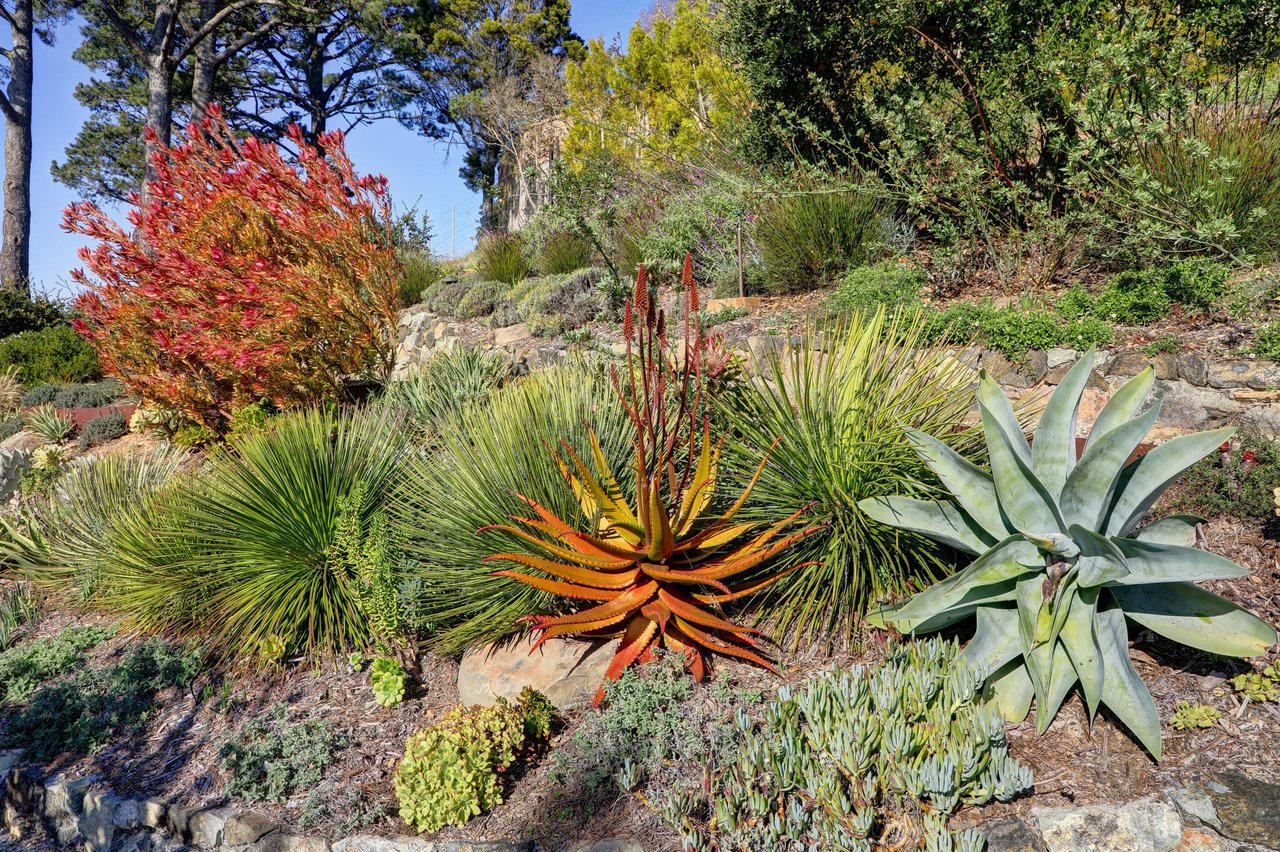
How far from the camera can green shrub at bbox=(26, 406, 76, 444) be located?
968cm

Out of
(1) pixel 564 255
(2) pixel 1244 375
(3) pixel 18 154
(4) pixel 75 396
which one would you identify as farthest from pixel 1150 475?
(3) pixel 18 154

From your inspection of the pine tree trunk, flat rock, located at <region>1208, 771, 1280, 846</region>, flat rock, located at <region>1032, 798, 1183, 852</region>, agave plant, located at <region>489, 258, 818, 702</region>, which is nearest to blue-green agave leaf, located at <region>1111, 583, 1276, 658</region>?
flat rock, located at <region>1208, 771, 1280, 846</region>

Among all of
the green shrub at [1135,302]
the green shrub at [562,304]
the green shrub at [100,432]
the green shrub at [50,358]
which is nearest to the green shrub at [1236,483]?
the green shrub at [1135,302]

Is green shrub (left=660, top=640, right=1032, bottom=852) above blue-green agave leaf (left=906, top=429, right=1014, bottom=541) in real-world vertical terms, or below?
below

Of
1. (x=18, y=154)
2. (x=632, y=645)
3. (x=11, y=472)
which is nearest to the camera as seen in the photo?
(x=632, y=645)

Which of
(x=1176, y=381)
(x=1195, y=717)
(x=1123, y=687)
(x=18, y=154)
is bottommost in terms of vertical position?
(x=1195, y=717)

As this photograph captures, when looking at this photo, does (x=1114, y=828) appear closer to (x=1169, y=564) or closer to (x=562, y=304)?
(x=1169, y=564)

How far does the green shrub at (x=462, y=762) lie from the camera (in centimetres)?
301

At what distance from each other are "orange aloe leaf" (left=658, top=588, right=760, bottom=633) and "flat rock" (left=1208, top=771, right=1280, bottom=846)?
166 cm

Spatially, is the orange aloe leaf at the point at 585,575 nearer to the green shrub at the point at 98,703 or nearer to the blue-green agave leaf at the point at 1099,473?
the blue-green agave leaf at the point at 1099,473

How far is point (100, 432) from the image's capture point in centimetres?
948

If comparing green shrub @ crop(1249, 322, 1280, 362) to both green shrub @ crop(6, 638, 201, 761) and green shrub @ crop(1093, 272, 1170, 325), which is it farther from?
green shrub @ crop(6, 638, 201, 761)

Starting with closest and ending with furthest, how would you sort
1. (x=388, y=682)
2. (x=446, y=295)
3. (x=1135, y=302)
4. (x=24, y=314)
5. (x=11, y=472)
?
(x=388, y=682)
(x=1135, y=302)
(x=11, y=472)
(x=446, y=295)
(x=24, y=314)

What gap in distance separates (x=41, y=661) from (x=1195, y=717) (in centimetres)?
610
